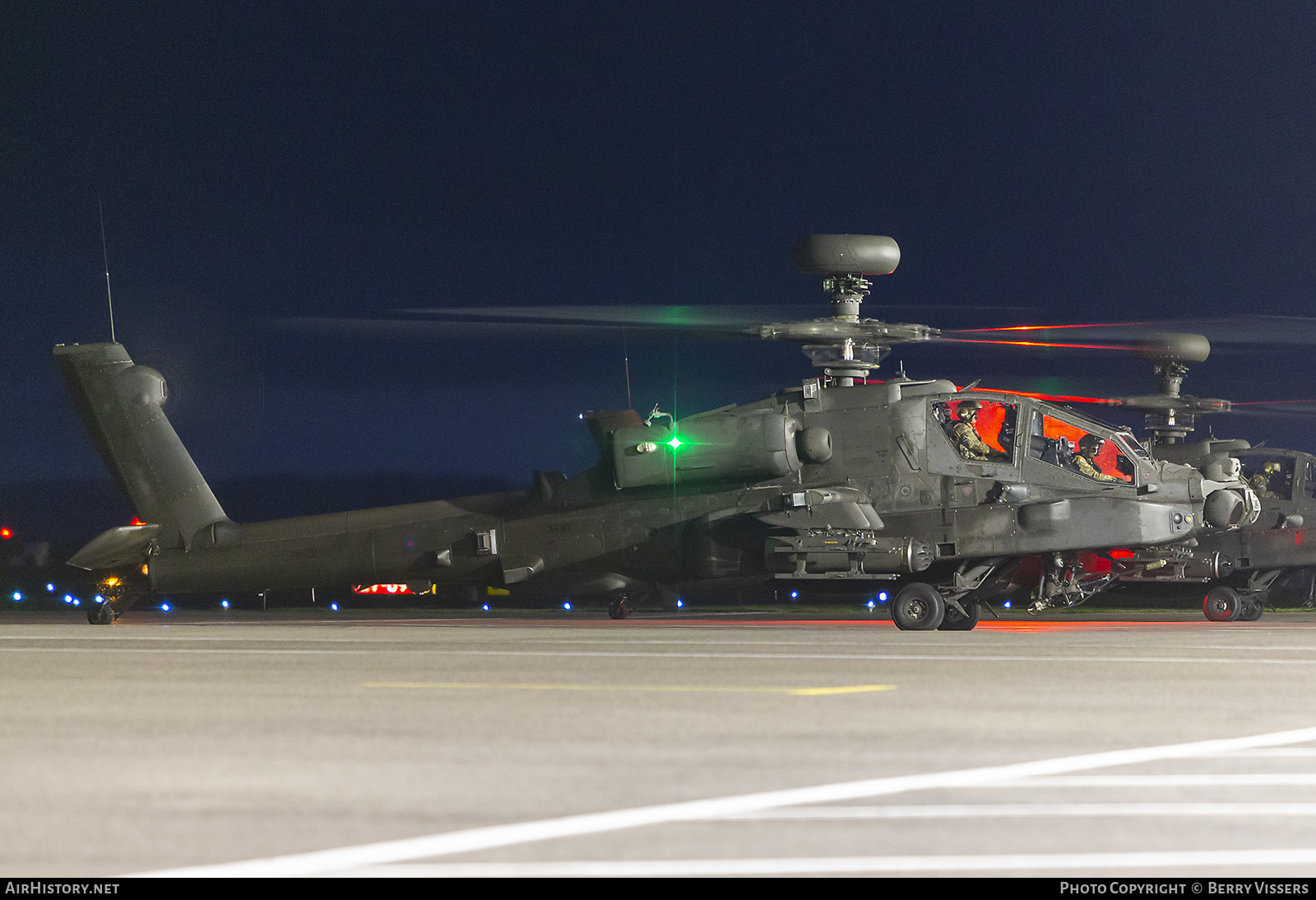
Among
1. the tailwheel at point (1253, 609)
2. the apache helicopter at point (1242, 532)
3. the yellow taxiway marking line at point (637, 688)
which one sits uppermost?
the apache helicopter at point (1242, 532)

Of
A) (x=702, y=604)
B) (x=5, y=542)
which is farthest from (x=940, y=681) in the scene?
(x=5, y=542)

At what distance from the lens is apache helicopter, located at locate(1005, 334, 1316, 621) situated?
24.5 metres

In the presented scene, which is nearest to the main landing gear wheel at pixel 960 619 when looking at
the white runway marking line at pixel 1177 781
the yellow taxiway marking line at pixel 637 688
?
the yellow taxiway marking line at pixel 637 688

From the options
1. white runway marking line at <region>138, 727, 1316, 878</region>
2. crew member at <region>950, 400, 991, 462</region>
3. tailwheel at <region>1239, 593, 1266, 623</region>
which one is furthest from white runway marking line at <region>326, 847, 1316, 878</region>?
tailwheel at <region>1239, 593, 1266, 623</region>

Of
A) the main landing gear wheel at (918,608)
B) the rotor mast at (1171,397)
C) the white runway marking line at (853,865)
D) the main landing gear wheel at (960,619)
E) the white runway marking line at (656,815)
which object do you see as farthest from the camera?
the rotor mast at (1171,397)

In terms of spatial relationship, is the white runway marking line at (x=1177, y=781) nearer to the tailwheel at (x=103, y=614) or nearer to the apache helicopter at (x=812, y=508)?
the apache helicopter at (x=812, y=508)

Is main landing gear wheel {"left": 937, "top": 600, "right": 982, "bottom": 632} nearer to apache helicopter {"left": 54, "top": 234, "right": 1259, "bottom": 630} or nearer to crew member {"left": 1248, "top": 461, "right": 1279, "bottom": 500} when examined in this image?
apache helicopter {"left": 54, "top": 234, "right": 1259, "bottom": 630}

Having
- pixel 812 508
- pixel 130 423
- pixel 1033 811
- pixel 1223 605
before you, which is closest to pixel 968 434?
pixel 812 508

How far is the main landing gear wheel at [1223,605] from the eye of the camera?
81.4 ft

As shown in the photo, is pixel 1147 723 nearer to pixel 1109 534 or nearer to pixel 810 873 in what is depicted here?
pixel 810 873

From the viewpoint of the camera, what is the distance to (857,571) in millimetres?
19141

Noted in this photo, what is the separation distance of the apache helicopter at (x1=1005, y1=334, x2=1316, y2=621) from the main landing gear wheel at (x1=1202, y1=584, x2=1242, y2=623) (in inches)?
0.6

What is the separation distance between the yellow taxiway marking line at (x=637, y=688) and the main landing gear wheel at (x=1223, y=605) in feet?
56.5

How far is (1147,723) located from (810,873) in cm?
412
